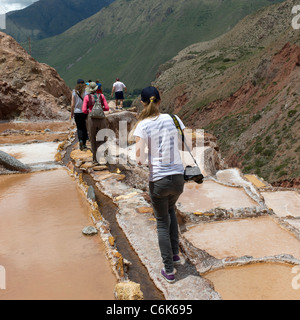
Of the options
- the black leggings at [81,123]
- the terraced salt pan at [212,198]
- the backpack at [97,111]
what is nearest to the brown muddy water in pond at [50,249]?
the backpack at [97,111]

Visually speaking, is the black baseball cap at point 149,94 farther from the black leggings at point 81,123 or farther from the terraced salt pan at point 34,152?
the black leggings at point 81,123

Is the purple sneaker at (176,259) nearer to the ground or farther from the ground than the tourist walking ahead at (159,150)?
nearer to the ground

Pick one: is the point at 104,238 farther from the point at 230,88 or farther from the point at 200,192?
the point at 230,88

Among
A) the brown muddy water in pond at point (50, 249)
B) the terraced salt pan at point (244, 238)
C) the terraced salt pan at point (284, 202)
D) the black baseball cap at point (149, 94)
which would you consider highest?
the black baseball cap at point (149, 94)

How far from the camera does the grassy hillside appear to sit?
33.3 m

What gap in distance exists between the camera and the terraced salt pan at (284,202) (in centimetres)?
1103

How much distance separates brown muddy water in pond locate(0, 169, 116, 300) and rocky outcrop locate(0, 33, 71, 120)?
12.2m

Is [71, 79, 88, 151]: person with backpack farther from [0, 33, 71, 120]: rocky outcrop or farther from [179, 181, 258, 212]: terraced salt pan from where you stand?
[0, 33, 71, 120]: rocky outcrop

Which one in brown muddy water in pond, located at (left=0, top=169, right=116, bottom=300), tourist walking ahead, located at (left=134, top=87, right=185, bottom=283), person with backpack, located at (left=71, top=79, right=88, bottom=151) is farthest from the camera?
person with backpack, located at (left=71, top=79, right=88, bottom=151)

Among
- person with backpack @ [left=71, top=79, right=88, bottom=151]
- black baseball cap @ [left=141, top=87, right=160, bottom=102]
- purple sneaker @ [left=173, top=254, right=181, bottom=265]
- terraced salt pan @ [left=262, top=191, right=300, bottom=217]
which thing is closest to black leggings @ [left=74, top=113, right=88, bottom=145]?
person with backpack @ [left=71, top=79, right=88, bottom=151]

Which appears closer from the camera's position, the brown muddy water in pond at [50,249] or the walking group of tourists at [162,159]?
the walking group of tourists at [162,159]

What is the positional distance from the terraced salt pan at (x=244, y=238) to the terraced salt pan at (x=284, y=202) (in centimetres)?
535

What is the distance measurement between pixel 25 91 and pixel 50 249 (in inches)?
622

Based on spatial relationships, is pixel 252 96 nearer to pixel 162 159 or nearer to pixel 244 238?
pixel 244 238
